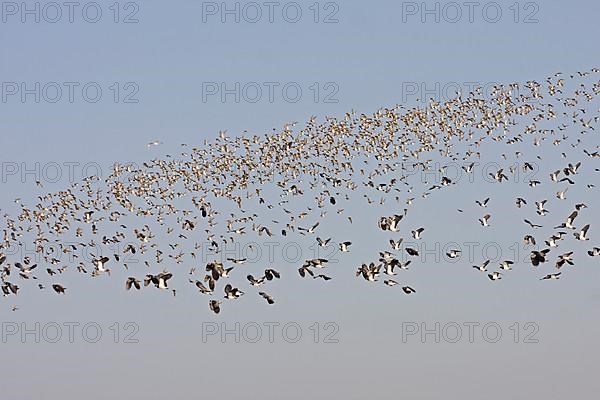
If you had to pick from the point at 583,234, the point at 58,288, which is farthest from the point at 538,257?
the point at 58,288

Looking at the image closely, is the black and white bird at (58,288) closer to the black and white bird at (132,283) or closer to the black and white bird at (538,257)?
the black and white bird at (132,283)

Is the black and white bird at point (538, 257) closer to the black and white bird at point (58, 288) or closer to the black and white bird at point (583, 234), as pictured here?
the black and white bird at point (583, 234)

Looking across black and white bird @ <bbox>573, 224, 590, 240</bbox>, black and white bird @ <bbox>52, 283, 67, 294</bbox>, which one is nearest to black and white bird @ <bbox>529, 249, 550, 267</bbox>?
black and white bird @ <bbox>573, 224, 590, 240</bbox>

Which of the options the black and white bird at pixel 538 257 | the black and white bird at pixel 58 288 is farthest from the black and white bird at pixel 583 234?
the black and white bird at pixel 58 288

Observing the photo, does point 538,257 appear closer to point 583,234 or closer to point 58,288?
point 583,234

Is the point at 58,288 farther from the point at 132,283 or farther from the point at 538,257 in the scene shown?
the point at 538,257

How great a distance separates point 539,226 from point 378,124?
10.8 metres

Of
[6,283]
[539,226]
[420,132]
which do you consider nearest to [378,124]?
[420,132]

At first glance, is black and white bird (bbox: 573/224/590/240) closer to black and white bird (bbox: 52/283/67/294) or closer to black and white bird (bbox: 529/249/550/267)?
black and white bird (bbox: 529/249/550/267)

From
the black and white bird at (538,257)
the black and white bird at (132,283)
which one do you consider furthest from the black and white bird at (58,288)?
the black and white bird at (538,257)

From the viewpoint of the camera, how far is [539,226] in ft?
126

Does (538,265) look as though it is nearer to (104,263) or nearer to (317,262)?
(317,262)

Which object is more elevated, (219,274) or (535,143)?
(535,143)

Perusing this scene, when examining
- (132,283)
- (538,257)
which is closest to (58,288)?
(132,283)
